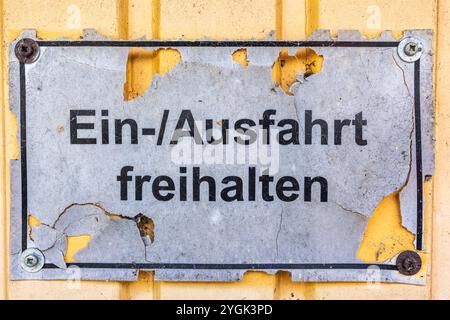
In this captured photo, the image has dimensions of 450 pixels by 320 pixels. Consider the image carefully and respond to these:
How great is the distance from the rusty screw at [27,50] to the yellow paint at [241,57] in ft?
1.39

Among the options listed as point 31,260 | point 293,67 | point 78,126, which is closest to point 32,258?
point 31,260

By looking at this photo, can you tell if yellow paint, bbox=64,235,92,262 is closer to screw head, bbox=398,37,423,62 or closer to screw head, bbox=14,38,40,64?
screw head, bbox=14,38,40,64

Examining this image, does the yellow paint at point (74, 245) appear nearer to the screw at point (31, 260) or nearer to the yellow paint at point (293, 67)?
the screw at point (31, 260)

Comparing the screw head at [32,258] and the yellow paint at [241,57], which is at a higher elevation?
the yellow paint at [241,57]

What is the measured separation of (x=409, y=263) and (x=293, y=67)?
490mm

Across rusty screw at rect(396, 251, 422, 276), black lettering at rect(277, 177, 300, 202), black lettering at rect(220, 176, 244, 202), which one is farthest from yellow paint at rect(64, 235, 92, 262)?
rusty screw at rect(396, 251, 422, 276)

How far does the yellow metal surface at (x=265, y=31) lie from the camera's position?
1.06 meters

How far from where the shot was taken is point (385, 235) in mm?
A: 1071

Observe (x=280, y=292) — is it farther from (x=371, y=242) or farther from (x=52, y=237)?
(x=52, y=237)

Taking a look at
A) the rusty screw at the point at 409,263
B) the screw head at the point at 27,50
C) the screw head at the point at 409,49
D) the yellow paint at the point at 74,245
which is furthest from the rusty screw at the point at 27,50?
the rusty screw at the point at 409,263

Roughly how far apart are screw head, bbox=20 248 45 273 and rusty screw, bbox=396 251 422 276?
774mm

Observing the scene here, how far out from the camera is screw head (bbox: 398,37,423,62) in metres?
1.06

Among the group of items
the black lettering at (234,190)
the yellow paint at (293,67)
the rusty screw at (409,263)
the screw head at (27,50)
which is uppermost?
the screw head at (27,50)
